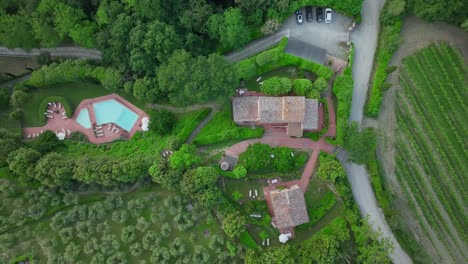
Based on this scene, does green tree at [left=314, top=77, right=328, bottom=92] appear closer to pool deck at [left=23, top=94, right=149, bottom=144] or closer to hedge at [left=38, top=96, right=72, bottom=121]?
pool deck at [left=23, top=94, right=149, bottom=144]

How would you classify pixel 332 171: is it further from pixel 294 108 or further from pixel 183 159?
pixel 183 159

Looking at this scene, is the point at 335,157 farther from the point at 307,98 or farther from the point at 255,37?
the point at 255,37

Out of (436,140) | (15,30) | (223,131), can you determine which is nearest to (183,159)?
(223,131)

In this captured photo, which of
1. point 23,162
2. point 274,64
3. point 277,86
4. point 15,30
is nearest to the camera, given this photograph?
point 23,162

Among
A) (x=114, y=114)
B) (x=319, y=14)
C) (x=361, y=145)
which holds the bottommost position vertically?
(x=361, y=145)

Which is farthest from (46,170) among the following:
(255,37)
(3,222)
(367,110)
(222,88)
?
(367,110)

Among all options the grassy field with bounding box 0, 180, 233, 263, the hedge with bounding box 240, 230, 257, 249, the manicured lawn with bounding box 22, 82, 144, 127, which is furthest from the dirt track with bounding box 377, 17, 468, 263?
the manicured lawn with bounding box 22, 82, 144, 127
